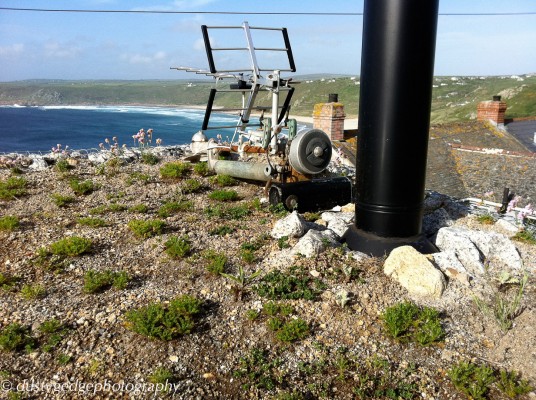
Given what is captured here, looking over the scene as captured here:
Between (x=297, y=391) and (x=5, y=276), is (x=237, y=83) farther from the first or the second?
(x=297, y=391)

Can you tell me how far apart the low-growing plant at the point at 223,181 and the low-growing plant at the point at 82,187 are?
257 centimetres


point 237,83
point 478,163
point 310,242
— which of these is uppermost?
point 237,83

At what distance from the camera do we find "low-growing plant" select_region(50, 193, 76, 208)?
8048 mm

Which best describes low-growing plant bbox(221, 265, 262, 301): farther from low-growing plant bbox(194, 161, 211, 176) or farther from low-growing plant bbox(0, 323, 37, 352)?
low-growing plant bbox(194, 161, 211, 176)

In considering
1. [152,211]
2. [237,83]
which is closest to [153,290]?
[152,211]

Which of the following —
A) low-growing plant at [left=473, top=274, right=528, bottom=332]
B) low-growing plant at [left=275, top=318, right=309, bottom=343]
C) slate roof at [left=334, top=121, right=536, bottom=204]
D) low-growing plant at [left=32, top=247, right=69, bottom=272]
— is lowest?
slate roof at [left=334, top=121, right=536, bottom=204]

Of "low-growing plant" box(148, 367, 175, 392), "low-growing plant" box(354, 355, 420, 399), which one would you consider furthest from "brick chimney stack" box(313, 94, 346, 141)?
"low-growing plant" box(148, 367, 175, 392)

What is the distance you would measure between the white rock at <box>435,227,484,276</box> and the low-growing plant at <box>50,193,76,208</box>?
6.69 m

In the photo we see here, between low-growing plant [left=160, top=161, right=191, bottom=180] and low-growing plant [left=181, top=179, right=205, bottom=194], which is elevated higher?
low-growing plant [left=160, top=161, right=191, bottom=180]

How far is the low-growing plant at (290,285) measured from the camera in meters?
4.99

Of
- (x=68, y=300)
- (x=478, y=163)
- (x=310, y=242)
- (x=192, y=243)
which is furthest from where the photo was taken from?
(x=478, y=163)

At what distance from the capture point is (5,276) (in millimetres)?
5488

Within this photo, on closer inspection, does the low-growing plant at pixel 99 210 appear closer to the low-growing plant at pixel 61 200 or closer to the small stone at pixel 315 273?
the low-growing plant at pixel 61 200

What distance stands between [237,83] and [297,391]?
700 centimetres
